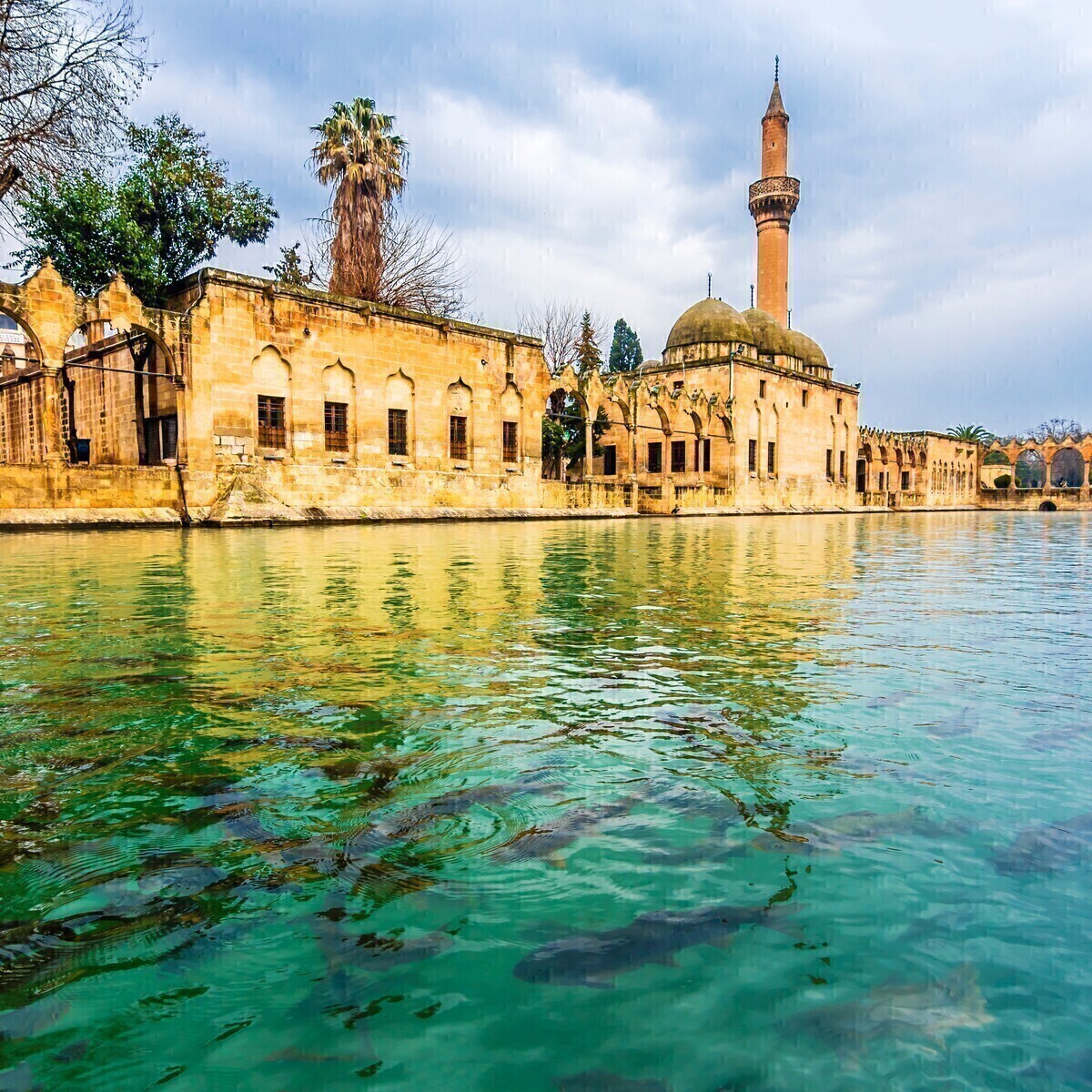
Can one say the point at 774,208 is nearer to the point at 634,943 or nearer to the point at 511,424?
the point at 511,424

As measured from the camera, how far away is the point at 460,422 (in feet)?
82.5

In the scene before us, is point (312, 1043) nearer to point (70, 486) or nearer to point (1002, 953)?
point (1002, 953)

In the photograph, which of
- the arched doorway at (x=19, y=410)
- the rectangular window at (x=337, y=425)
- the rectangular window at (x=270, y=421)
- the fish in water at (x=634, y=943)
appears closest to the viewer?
the fish in water at (x=634, y=943)

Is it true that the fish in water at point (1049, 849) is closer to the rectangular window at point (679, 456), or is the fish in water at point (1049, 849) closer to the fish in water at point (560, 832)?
the fish in water at point (560, 832)

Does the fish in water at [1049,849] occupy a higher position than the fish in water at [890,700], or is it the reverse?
the fish in water at [890,700]

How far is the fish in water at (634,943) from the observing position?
5.06ft

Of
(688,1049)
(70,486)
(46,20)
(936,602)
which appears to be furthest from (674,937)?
(46,20)

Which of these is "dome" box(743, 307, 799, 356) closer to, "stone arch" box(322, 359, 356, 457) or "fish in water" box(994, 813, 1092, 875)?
"stone arch" box(322, 359, 356, 457)

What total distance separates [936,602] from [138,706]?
580cm

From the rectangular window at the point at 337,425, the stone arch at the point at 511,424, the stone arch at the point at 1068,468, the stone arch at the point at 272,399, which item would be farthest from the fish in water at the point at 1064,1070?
the stone arch at the point at 1068,468

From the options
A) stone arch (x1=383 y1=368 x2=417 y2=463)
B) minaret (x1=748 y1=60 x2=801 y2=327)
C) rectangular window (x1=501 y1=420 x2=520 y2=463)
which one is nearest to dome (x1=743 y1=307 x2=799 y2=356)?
minaret (x1=748 y1=60 x2=801 y2=327)

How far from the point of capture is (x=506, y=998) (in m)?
1.47

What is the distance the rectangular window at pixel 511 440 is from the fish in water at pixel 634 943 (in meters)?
24.8

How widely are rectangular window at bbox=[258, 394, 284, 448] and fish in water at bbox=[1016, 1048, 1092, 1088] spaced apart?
2104 centimetres
